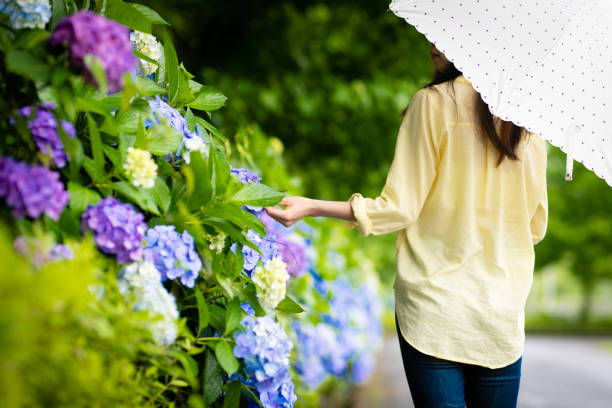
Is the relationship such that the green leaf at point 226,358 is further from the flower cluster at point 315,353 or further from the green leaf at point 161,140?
the flower cluster at point 315,353

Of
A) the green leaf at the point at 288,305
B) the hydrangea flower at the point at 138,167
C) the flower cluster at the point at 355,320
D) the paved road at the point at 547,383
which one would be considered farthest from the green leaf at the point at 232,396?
→ the paved road at the point at 547,383

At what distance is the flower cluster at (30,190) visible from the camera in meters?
1.13

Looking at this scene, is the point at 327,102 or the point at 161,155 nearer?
the point at 161,155

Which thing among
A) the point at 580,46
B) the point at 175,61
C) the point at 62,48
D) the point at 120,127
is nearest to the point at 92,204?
the point at 120,127

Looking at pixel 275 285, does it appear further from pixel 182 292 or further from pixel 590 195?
pixel 590 195

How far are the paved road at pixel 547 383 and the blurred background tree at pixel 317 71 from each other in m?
2.56

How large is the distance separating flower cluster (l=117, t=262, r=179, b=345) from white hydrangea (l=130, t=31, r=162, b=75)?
680mm

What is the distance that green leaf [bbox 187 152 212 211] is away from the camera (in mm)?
1508

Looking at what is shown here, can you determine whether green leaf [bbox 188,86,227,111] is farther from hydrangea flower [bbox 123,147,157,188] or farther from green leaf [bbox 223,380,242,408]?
green leaf [bbox 223,380,242,408]

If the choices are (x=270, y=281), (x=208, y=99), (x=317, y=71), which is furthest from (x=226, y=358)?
(x=317, y=71)

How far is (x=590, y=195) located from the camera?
25.5 m

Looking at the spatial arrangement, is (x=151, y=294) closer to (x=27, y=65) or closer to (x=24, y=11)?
(x=27, y=65)

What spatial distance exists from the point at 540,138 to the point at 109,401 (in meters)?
1.69

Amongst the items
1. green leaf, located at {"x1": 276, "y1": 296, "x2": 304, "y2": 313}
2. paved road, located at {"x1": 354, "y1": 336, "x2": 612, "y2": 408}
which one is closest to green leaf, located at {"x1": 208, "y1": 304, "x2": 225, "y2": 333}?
green leaf, located at {"x1": 276, "y1": 296, "x2": 304, "y2": 313}
